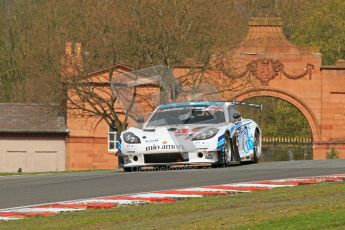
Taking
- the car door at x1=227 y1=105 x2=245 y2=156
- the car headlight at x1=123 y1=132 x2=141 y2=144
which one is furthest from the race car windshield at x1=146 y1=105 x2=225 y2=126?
the car headlight at x1=123 y1=132 x2=141 y2=144

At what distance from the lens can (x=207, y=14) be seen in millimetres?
50750

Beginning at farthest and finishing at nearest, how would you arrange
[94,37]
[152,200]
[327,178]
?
[94,37], [327,178], [152,200]

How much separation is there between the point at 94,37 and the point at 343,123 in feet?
46.6

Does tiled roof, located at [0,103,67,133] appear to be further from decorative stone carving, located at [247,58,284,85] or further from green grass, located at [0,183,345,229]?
green grass, located at [0,183,345,229]

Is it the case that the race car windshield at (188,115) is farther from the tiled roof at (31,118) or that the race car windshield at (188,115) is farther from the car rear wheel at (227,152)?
the tiled roof at (31,118)

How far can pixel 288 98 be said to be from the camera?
5803cm

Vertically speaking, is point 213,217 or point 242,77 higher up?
point 242,77

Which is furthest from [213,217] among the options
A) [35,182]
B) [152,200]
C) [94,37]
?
[94,37]

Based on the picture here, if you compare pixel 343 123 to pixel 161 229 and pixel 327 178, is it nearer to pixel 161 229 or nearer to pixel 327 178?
pixel 327 178

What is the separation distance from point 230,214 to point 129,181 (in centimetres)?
687

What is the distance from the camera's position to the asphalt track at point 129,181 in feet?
64.3

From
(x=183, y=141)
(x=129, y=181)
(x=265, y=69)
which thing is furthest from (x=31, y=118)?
(x=129, y=181)

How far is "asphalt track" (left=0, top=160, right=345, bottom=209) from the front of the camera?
64.3ft

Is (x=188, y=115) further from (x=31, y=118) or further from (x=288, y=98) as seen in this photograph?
(x=288, y=98)
